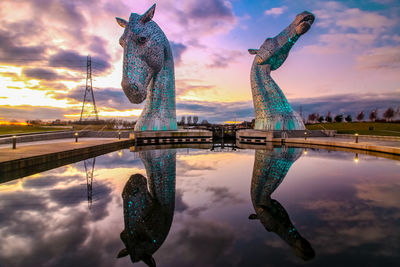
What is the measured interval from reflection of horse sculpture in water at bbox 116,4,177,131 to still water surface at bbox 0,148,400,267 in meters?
7.14

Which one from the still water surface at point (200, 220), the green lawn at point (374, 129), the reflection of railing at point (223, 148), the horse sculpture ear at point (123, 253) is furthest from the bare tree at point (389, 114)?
the horse sculpture ear at point (123, 253)

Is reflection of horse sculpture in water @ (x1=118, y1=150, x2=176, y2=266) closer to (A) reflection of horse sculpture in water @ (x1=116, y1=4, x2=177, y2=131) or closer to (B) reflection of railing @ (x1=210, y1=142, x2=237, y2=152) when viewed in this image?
(A) reflection of horse sculpture in water @ (x1=116, y1=4, x2=177, y2=131)

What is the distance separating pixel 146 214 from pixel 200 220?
1030mm

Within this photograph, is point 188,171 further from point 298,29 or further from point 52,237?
point 298,29

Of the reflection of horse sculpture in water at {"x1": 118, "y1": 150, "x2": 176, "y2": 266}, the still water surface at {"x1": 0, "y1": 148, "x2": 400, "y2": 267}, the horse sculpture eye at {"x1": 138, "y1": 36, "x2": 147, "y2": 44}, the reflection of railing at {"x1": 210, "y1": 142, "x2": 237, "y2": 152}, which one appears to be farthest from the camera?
the reflection of railing at {"x1": 210, "y1": 142, "x2": 237, "y2": 152}

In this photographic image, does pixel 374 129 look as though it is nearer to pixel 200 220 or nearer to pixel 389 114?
pixel 200 220

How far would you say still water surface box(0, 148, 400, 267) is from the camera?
9.20 feet

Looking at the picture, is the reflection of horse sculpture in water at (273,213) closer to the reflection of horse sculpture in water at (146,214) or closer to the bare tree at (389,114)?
the reflection of horse sculpture in water at (146,214)

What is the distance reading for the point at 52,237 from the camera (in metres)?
3.25

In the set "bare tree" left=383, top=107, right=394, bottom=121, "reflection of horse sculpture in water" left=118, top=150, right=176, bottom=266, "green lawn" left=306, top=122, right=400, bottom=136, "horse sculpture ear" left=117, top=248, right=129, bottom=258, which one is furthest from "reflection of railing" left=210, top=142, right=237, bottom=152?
"bare tree" left=383, top=107, right=394, bottom=121

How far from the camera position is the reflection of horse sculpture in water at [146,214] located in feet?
9.87

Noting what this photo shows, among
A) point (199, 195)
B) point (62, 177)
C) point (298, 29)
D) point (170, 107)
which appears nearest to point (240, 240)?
point (199, 195)

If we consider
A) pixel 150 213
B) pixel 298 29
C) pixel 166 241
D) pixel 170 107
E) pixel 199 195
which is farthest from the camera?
pixel 170 107

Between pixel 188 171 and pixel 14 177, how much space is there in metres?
5.43
